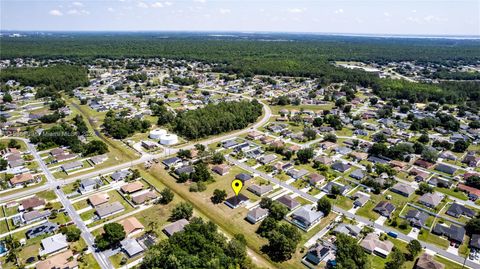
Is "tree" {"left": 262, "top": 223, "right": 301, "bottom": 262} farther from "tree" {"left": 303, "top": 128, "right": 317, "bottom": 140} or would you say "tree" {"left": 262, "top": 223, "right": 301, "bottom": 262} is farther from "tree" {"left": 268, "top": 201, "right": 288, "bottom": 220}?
"tree" {"left": 303, "top": 128, "right": 317, "bottom": 140}

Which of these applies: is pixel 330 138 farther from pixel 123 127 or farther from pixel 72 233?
pixel 72 233

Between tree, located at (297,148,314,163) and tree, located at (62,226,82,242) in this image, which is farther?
tree, located at (297,148,314,163)

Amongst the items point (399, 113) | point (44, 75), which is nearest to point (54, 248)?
point (399, 113)

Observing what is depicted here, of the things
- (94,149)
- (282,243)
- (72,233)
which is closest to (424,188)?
(282,243)

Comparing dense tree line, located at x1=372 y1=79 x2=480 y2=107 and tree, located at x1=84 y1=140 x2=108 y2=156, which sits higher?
dense tree line, located at x1=372 y1=79 x2=480 y2=107

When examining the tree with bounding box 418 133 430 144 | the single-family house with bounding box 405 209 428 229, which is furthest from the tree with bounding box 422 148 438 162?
the single-family house with bounding box 405 209 428 229
